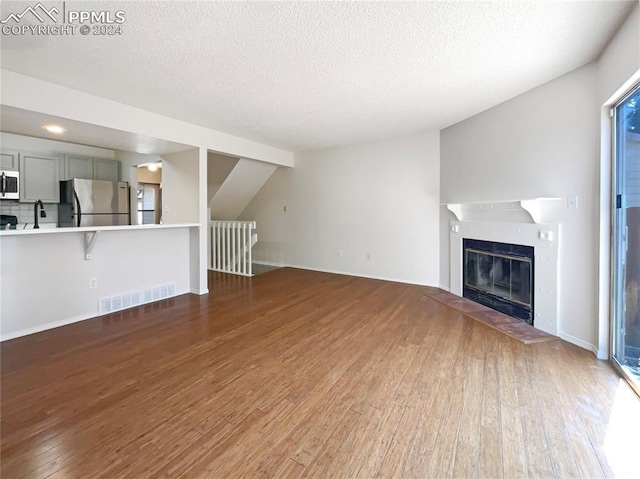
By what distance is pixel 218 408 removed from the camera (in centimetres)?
173

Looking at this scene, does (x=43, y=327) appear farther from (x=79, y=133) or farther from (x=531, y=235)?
(x=531, y=235)

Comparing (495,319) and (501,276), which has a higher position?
(501,276)

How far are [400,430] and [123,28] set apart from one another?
2993mm

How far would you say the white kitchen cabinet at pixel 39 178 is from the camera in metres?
3.98

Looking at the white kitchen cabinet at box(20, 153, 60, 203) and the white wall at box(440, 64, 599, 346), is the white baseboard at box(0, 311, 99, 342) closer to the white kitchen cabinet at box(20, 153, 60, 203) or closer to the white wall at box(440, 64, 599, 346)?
the white kitchen cabinet at box(20, 153, 60, 203)

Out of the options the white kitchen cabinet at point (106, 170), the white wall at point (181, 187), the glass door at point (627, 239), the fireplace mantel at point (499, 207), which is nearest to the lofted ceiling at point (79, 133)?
the white wall at point (181, 187)

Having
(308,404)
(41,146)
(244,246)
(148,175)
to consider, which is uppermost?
(148,175)

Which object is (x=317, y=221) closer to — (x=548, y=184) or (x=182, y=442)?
(x=548, y=184)

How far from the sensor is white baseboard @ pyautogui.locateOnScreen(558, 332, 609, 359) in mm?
2298

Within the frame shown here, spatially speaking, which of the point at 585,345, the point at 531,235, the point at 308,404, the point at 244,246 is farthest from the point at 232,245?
the point at 585,345

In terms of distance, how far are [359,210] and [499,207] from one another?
240 cm

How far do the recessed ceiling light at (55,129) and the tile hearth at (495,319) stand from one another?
492 centimetres

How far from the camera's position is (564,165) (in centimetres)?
264

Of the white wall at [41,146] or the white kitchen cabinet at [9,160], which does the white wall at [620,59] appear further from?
the white kitchen cabinet at [9,160]
